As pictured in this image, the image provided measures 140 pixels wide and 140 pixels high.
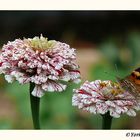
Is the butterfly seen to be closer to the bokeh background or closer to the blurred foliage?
the bokeh background

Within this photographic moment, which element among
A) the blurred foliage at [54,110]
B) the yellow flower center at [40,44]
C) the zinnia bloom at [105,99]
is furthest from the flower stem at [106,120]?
the blurred foliage at [54,110]

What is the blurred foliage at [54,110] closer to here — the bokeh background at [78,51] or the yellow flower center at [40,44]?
the bokeh background at [78,51]

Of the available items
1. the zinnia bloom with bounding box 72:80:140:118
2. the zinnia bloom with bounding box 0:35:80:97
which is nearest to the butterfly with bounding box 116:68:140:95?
the zinnia bloom with bounding box 72:80:140:118

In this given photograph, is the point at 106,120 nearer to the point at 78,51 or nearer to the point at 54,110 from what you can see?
the point at 54,110

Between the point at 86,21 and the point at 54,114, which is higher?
the point at 86,21

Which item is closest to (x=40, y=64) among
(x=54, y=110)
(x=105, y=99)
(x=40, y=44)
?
(x=40, y=44)
